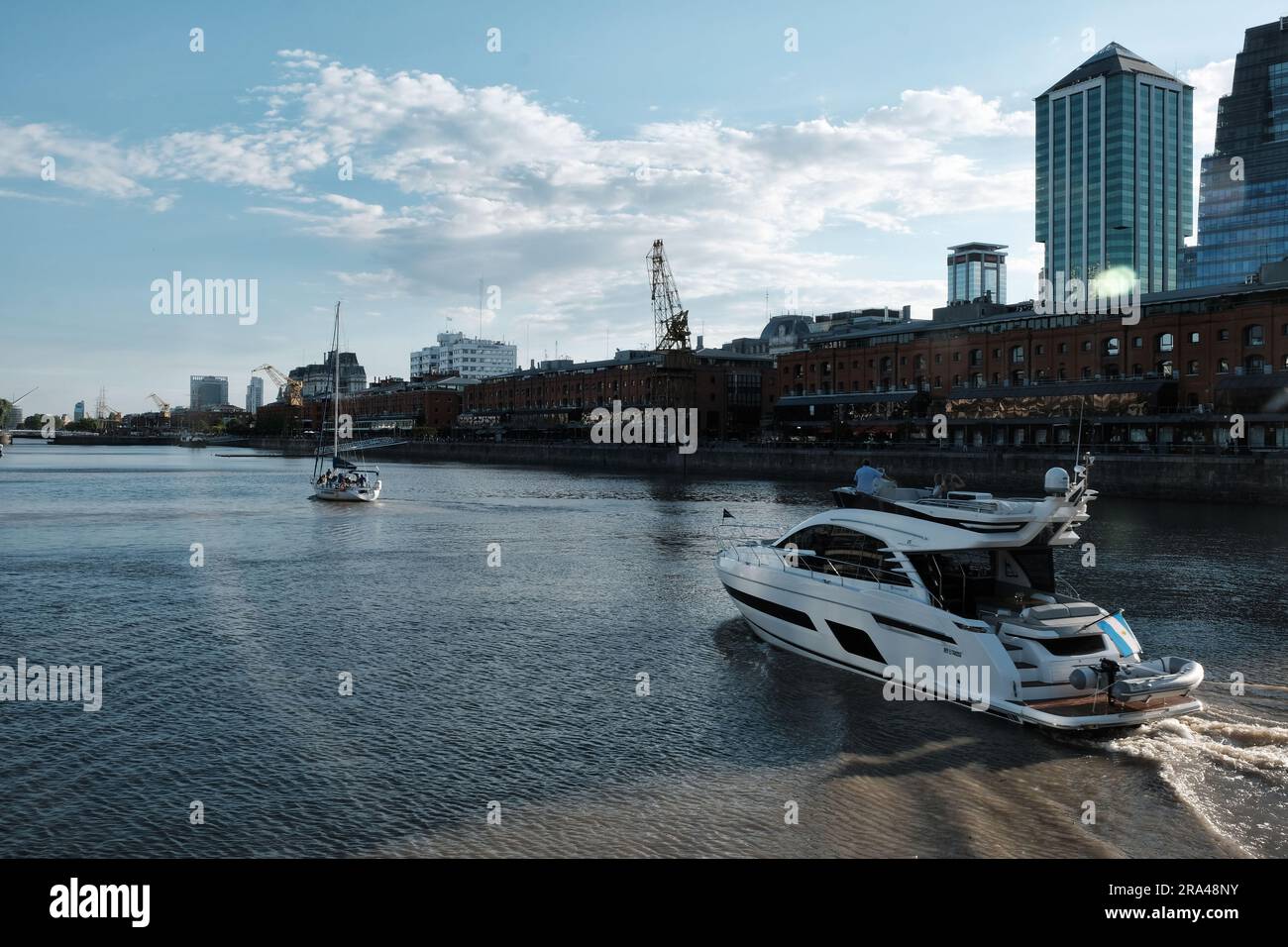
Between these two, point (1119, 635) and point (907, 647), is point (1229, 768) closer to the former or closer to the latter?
point (1119, 635)

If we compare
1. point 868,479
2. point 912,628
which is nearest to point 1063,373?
point 868,479

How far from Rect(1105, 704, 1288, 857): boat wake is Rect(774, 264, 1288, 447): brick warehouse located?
59.5 metres

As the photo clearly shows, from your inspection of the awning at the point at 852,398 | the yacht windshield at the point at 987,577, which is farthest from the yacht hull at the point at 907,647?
the awning at the point at 852,398

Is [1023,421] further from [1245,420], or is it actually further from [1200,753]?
[1200,753]

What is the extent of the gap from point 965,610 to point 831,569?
3.38 meters

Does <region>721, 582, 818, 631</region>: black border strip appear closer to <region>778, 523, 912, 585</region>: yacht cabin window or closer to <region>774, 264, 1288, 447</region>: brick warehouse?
<region>778, 523, 912, 585</region>: yacht cabin window

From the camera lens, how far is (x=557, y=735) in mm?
17312

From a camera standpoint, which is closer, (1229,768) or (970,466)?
(1229,768)

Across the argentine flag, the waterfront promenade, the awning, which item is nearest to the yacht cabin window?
the argentine flag

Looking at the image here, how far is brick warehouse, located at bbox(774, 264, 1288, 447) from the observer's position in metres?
82.8
